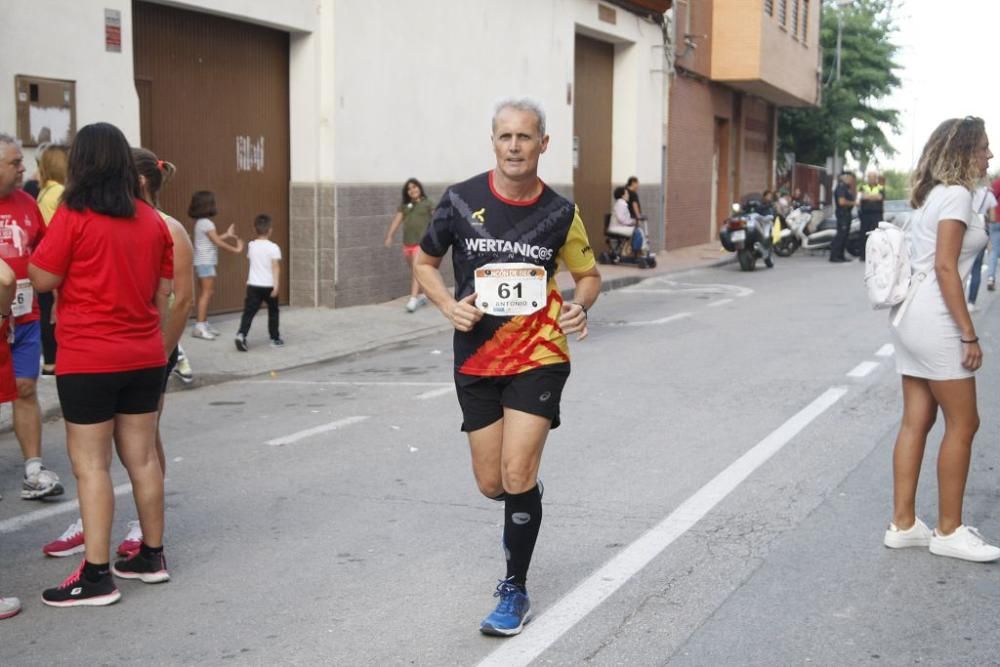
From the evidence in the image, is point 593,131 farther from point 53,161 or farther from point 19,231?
point 19,231

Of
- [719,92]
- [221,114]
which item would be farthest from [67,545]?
[719,92]

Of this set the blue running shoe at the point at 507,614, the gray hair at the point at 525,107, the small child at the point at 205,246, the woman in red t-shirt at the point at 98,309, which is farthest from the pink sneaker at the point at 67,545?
the small child at the point at 205,246

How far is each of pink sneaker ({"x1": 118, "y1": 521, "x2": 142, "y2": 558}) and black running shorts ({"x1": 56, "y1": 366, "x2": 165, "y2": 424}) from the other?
0.70 meters

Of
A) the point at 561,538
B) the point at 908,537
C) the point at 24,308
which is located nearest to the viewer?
the point at 908,537

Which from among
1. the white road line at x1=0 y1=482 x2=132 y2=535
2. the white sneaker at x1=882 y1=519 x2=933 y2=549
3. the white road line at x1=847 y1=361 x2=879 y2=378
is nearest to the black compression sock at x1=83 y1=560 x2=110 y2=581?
the white road line at x1=0 y1=482 x2=132 y2=535

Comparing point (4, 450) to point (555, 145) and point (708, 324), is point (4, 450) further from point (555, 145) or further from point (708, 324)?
point (555, 145)

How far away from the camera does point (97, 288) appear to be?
196 inches

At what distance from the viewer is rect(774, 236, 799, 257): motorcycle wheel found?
28.1 m

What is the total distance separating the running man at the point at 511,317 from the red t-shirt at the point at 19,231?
8.23 feet

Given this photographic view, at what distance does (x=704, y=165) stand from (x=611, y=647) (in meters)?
28.5

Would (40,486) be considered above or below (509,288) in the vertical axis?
below

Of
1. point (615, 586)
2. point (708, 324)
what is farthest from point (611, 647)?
point (708, 324)

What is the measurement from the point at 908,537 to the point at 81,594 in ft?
11.4

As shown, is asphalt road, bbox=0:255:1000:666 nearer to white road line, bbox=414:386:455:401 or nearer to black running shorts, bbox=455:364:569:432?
white road line, bbox=414:386:455:401
